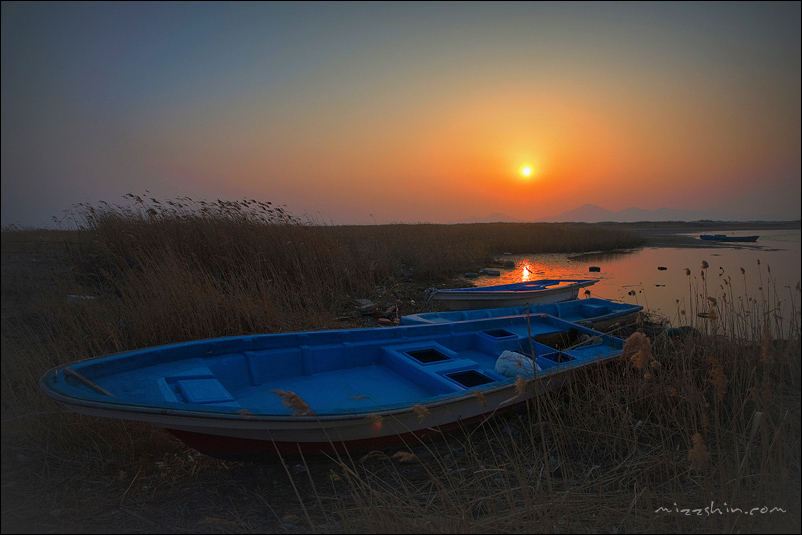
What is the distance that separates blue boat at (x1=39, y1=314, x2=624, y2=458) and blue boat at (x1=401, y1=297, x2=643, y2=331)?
2.45 feet

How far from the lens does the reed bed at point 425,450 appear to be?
2.26 meters

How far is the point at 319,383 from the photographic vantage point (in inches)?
157

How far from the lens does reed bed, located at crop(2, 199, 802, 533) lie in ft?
7.40

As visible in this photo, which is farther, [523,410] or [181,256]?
[181,256]

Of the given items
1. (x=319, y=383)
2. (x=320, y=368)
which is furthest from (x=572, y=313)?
(x=319, y=383)

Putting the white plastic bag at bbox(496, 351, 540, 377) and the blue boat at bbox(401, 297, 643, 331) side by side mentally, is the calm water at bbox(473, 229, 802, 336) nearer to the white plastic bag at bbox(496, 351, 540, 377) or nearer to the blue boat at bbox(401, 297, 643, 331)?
the blue boat at bbox(401, 297, 643, 331)

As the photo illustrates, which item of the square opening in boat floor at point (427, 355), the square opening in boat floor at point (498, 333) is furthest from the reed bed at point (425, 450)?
the square opening in boat floor at point (498, 333)

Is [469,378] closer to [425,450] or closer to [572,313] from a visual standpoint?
[425,450]

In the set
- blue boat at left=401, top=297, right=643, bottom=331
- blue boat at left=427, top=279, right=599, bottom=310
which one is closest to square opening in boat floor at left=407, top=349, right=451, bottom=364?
blue boat at left=401, top=297, right=643, bottom=331

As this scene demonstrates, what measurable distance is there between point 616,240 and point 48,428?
25.9 metres

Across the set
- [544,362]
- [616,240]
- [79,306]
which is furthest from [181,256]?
[616,240]

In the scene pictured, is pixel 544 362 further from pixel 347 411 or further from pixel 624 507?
pixel 347 411

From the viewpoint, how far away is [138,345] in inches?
192

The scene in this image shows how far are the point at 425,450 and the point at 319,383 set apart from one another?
1.16 m
